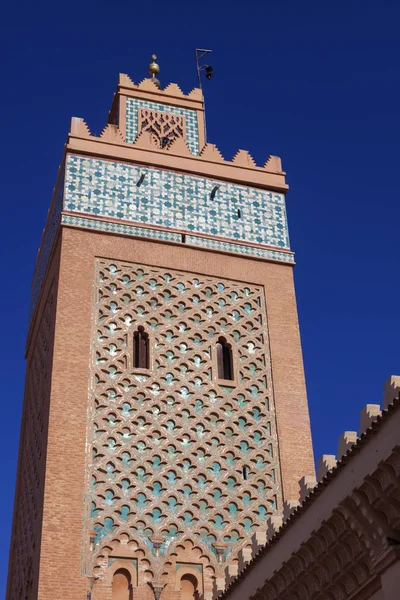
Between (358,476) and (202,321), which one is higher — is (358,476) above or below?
below

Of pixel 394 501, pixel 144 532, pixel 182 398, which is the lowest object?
pixel 394 501

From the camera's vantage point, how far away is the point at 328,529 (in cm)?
567

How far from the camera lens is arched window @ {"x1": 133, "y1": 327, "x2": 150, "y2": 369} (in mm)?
9249

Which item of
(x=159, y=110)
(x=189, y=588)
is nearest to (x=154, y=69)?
(x=159, y=110)

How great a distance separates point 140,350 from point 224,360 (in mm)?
848

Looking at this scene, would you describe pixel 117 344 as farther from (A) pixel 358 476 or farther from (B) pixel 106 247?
(A) pixel 358 476

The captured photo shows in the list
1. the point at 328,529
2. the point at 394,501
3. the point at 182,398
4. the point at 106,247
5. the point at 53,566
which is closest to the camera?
the point at 394,501

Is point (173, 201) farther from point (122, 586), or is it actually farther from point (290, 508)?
point (290, 508)

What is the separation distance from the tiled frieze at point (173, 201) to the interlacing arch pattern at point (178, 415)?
→ 63cm

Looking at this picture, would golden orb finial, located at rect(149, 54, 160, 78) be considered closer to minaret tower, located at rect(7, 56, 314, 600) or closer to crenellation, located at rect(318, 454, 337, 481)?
minaret tower, located at rect(7, 56, 314, 600)

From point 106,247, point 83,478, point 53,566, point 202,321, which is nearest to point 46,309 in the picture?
point 106,247

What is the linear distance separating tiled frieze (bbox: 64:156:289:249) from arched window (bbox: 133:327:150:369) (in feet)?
4.28

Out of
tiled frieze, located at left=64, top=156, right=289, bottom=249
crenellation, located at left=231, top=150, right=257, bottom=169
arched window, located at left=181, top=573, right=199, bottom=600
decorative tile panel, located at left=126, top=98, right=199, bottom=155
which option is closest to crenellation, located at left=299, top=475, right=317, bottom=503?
arched window, located at left=181, top=573, right=199, bottom=600

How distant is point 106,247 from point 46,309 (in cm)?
99
